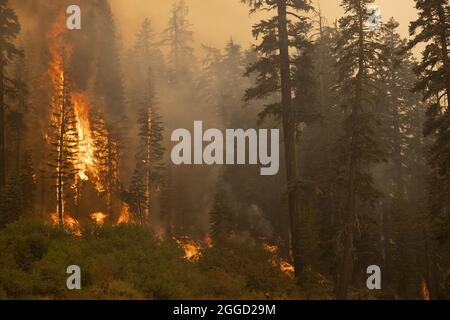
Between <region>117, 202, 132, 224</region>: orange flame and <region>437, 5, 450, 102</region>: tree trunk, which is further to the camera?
<region>117, 202, 132, 224</region>: orange flame

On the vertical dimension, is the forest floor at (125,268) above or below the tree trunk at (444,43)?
below

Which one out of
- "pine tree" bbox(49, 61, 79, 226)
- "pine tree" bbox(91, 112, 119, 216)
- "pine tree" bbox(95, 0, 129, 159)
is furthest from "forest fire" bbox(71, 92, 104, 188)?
"pine tree" bbox(95, 0, 129, 159)

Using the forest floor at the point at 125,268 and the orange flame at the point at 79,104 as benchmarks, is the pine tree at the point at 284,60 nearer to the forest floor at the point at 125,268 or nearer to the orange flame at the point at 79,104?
the forest floor at the point at 125,268

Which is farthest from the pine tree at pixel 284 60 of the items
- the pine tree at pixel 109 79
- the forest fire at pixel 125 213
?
the pine tree at pixel 109 79

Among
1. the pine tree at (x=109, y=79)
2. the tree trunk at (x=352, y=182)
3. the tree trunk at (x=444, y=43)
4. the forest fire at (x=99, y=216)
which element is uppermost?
the pine tree at (x=109, y=79)

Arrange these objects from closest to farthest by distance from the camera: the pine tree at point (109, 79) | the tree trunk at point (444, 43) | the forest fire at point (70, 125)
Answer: the tree trunk at point (444, 43), the forest fire at point (70, 125), the pine tree at point (109, 79)

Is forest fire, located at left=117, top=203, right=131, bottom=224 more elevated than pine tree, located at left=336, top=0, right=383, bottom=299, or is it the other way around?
pine tree, located at left=336, top=0, right=383, bottom=299

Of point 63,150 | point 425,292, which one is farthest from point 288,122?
point 63,150

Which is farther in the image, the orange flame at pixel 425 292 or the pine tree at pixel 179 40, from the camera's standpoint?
the pine tree at pixel 179 40

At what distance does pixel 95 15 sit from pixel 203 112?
943 inches

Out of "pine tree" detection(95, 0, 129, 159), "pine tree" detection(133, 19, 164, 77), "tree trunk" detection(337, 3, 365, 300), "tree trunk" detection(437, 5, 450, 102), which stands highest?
"pine tree" detection(133, 19, 164, 77)

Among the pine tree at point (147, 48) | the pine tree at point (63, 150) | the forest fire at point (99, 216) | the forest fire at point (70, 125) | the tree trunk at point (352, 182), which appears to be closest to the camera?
the tree trunk at point (352, 182)

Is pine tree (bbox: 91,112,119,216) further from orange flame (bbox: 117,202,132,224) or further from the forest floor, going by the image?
the forest floor
